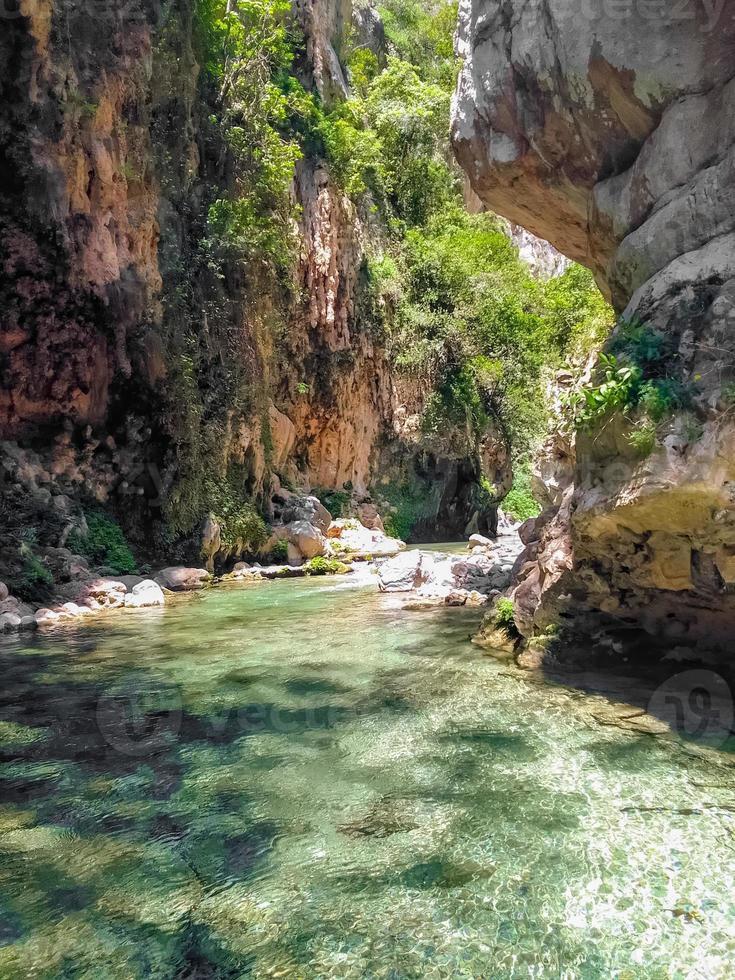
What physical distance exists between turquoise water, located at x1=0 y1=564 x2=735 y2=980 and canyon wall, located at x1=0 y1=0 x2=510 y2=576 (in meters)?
8.03

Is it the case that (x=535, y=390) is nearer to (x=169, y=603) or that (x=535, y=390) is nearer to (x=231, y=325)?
(x=231, y=325)

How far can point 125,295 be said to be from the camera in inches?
543

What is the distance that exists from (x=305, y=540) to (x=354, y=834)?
1311 centimetres

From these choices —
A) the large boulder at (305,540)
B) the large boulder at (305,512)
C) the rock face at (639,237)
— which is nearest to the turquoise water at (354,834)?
the rock face at (639,237)

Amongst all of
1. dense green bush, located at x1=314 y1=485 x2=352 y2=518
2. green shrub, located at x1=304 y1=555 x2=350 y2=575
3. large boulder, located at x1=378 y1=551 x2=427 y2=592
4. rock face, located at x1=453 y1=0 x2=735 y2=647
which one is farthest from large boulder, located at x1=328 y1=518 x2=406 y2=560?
rock face, located at x1=453 y1=0 x2=735 y2=647

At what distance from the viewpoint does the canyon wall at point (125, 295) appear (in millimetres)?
12031

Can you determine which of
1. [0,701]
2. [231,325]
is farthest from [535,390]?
[0,701]

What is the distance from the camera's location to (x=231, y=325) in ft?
54.7

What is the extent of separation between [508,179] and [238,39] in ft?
39.2

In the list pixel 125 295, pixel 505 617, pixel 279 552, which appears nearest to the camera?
pixel 505 617

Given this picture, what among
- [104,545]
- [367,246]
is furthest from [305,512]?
[367,246]

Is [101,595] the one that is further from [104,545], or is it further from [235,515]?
[235,515]

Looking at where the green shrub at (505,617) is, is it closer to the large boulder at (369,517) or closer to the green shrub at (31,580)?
the green shrub at (31,580)

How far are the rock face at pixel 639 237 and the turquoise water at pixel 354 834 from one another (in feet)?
4.25
